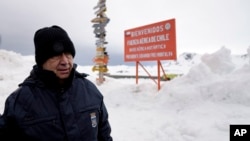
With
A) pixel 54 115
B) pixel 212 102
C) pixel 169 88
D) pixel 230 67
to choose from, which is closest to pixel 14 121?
pixel 54 115

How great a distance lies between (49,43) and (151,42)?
9.08 m

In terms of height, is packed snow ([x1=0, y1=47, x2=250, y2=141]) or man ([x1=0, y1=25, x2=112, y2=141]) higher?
man ([x1=0, y1=25, x2=112, y2=141])

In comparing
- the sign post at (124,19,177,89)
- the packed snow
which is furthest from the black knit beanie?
the sign post at (124,19,177,89)

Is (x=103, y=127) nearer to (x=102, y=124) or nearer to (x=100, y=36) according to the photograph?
(x=102, y=124)

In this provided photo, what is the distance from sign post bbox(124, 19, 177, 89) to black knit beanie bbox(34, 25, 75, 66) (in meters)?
8.13

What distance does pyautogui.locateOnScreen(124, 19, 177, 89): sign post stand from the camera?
10.3 m

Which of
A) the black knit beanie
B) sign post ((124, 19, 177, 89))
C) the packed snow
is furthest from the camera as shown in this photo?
sign post ((124, 19, 177, 89))

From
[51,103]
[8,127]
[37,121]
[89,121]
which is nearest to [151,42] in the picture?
[89,121]

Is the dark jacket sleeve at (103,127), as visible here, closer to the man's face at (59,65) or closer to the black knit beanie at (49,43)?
the man's face at (59,65)

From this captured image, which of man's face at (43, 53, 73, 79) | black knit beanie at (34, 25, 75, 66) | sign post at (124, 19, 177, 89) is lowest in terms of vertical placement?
man's face at (43, 53, 73, 79)

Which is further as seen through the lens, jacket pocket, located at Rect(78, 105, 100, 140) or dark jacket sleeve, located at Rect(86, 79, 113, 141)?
dark jacket sleeve, located at Rect(86, 79, 113, 141)

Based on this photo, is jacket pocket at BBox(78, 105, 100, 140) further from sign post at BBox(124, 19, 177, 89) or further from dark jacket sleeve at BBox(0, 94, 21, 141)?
sign post at BBox(124, 19, 177, 89)

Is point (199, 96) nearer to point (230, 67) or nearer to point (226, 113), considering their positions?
point (226, 113)

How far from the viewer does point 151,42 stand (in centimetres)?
1110
